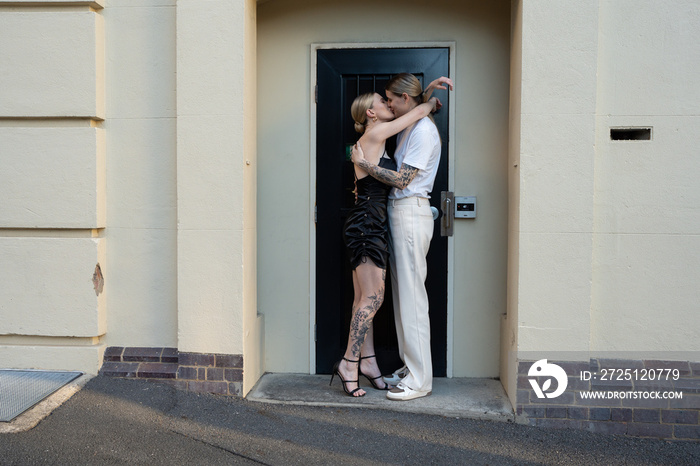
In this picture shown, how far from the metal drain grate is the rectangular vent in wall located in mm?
4234

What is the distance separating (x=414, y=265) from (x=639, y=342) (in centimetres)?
161

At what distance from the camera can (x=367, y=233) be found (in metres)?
4.45

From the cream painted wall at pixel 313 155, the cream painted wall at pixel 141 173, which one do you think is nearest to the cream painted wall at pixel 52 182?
the cream painted wall at pixel 141 173

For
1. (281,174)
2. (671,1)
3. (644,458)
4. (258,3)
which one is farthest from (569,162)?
(258,3)

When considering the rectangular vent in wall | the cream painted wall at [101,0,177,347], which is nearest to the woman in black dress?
the rectangular vent in wall

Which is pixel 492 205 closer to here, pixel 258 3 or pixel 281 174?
pixel 281 174

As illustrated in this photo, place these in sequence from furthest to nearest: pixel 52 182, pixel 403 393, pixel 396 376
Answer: pixel 396 376 < pixel 52 182 < pixel 403 393

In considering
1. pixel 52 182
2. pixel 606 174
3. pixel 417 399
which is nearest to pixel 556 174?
pixel 606 174

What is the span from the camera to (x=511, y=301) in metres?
4.42

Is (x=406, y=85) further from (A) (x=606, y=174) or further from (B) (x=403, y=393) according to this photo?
(B) (x=403, y=393)

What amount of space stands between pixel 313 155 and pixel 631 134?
7.73 feet

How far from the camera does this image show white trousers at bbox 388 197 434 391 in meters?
4.44

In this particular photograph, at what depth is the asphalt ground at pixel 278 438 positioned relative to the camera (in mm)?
3584

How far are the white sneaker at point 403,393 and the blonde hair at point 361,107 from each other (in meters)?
1.96
